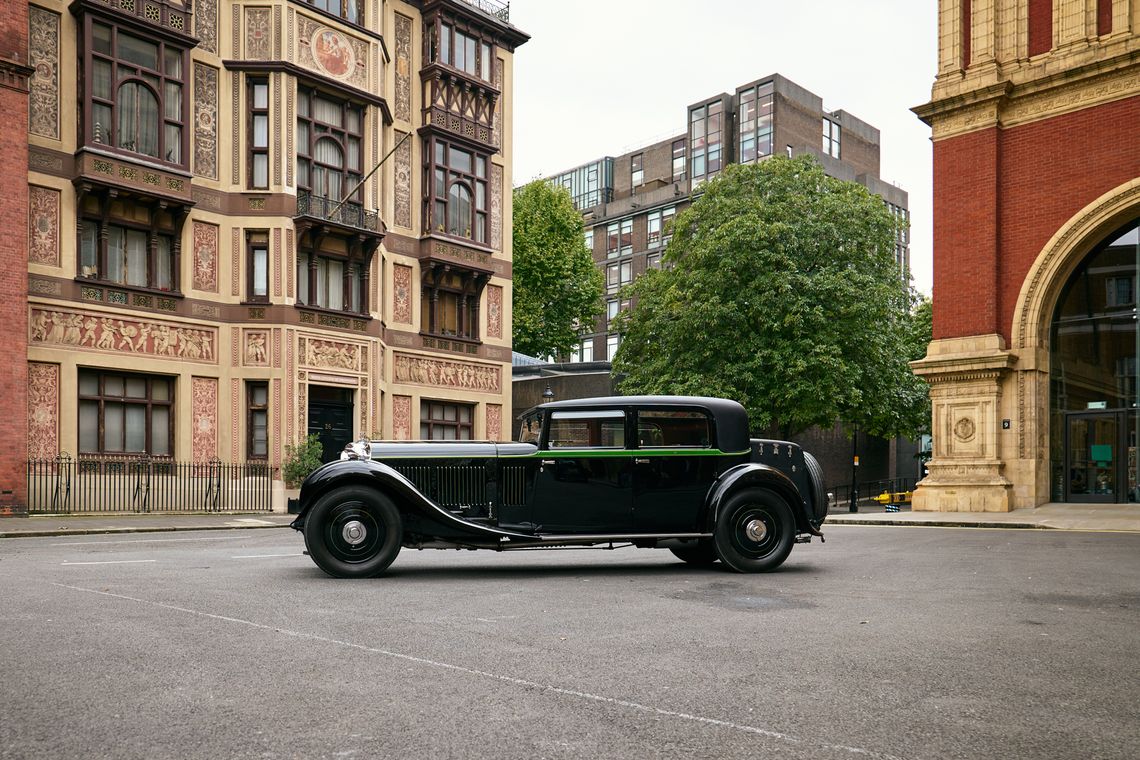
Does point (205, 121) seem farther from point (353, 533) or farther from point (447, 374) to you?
point (353, 533)

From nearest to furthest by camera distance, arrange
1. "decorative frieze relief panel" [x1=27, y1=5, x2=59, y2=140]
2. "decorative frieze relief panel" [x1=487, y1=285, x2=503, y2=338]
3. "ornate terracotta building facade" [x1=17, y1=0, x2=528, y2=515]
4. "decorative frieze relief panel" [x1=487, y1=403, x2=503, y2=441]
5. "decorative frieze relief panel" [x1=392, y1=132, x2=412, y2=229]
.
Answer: "decorative frieze relief panel" [x1=27, y1=5, x2=59, y2=140] → "ornate terracotta building facade" [x1=17, y1=0, x2=528, y2=515] → "decorative frieze relief panel" [x1=392, y1=132, x2=412, y2=229] → "decorative frieze relief panel" [x1=487, y1=403, x2=503, y2=441] → "decorative frieze relief panel" [x1=487, y1=285, x2=503, y2=338]

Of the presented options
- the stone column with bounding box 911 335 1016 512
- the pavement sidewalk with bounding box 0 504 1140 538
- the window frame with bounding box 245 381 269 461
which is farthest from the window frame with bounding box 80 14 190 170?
the stone column with bounding box 911 335 1016 512

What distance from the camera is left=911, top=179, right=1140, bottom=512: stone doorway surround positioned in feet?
81.6

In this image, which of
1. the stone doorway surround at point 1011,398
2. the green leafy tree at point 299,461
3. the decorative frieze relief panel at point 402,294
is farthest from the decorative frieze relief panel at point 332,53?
the stone doorway surround at point 1011,398

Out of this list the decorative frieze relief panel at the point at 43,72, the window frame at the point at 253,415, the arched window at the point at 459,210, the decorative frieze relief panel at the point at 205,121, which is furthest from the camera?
the arched window at the point at 459,210

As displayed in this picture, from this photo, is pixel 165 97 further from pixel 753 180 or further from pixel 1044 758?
pixel 1044 758

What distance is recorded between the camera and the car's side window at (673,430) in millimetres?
10445

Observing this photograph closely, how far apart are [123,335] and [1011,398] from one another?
22.5 meters

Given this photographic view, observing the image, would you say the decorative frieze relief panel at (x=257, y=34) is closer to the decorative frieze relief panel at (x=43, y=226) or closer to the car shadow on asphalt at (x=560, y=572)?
the decorative frieze relief panel at (x=43, y=226)

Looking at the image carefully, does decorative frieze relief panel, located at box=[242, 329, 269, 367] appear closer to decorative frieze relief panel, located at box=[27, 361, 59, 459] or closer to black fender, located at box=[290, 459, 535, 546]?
decorative frieze relief panel, located at box=[27, 361, 59, 459]

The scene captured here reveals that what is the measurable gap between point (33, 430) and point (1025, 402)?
79.5ft

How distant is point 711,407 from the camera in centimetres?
1064

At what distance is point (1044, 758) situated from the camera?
3.97 meters

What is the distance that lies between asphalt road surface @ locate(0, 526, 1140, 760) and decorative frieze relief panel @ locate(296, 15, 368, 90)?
20.1 m
